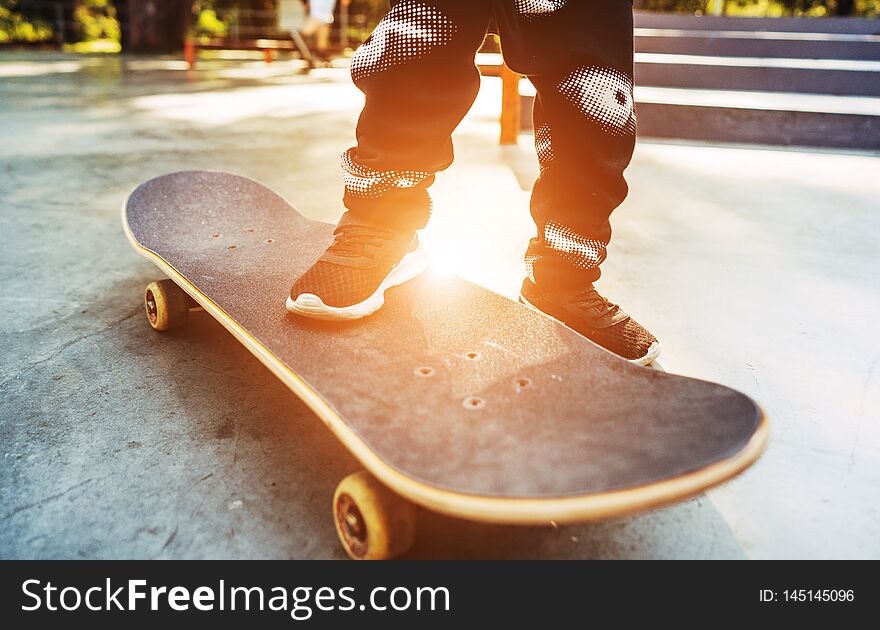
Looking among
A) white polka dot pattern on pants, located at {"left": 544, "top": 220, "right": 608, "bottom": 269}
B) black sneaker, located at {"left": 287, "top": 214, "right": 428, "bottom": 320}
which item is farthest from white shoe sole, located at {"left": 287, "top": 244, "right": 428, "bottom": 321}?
white polka dot pattern on pants, located at {"left": 544, "top": 220, "right": 608, "bottom": 269}

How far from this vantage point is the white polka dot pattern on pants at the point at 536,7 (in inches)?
47.8

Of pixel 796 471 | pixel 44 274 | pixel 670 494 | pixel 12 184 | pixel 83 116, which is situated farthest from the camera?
pixel 83 116

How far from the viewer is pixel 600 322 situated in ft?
4.34

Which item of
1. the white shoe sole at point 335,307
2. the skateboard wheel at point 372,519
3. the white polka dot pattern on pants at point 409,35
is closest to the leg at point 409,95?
the white polka dot pattern on pants at point 409,35

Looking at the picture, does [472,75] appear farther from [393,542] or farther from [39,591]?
[39,591]

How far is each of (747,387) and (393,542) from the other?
815 millimetres

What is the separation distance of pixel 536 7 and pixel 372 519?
95 cm

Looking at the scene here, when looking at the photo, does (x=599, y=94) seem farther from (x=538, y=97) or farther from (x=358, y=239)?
(x=358, y=239)

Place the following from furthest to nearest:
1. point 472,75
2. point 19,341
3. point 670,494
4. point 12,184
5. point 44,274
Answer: point 12,184
point 44,274
point 19,341
point 472,75
point 670,494

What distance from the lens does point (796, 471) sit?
3.49ft

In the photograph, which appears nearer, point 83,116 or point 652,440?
point 652,440

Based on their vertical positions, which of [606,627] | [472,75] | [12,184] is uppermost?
[472,75]

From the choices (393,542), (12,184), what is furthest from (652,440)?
(12,184)

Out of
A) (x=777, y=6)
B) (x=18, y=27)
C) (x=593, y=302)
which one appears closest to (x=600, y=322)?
(x=593, y=302)
